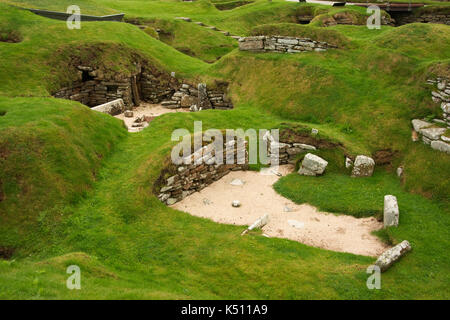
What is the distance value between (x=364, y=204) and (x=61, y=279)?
11547mm

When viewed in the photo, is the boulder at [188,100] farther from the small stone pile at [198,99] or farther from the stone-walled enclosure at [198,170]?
the stone-walled enclosure at [198,170]

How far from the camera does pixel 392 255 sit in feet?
40.2

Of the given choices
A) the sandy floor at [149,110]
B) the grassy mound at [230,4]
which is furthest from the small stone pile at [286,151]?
the grassy mound at [230,4]

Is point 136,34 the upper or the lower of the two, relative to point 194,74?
upper

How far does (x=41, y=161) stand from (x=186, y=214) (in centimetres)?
590

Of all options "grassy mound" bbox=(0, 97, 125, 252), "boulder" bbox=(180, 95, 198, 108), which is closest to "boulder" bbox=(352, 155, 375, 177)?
"grassy mound" bbox=(0, 97, 125, 252)

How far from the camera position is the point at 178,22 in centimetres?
4144

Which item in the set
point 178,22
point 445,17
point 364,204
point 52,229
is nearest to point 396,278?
point 364,204

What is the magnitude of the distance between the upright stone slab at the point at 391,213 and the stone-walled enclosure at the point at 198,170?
708cm

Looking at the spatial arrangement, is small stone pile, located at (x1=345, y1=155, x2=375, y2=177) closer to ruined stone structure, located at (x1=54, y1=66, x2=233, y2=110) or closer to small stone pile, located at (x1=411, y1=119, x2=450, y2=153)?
small stone pile, located at (x1=411, y1=119, x2=450, y2=153)

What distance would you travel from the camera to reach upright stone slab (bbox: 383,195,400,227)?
14320 mm

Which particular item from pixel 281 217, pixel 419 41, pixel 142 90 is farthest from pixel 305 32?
pixel 281 217

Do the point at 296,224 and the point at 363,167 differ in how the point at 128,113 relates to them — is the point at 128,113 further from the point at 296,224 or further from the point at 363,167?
the point at 363,167
